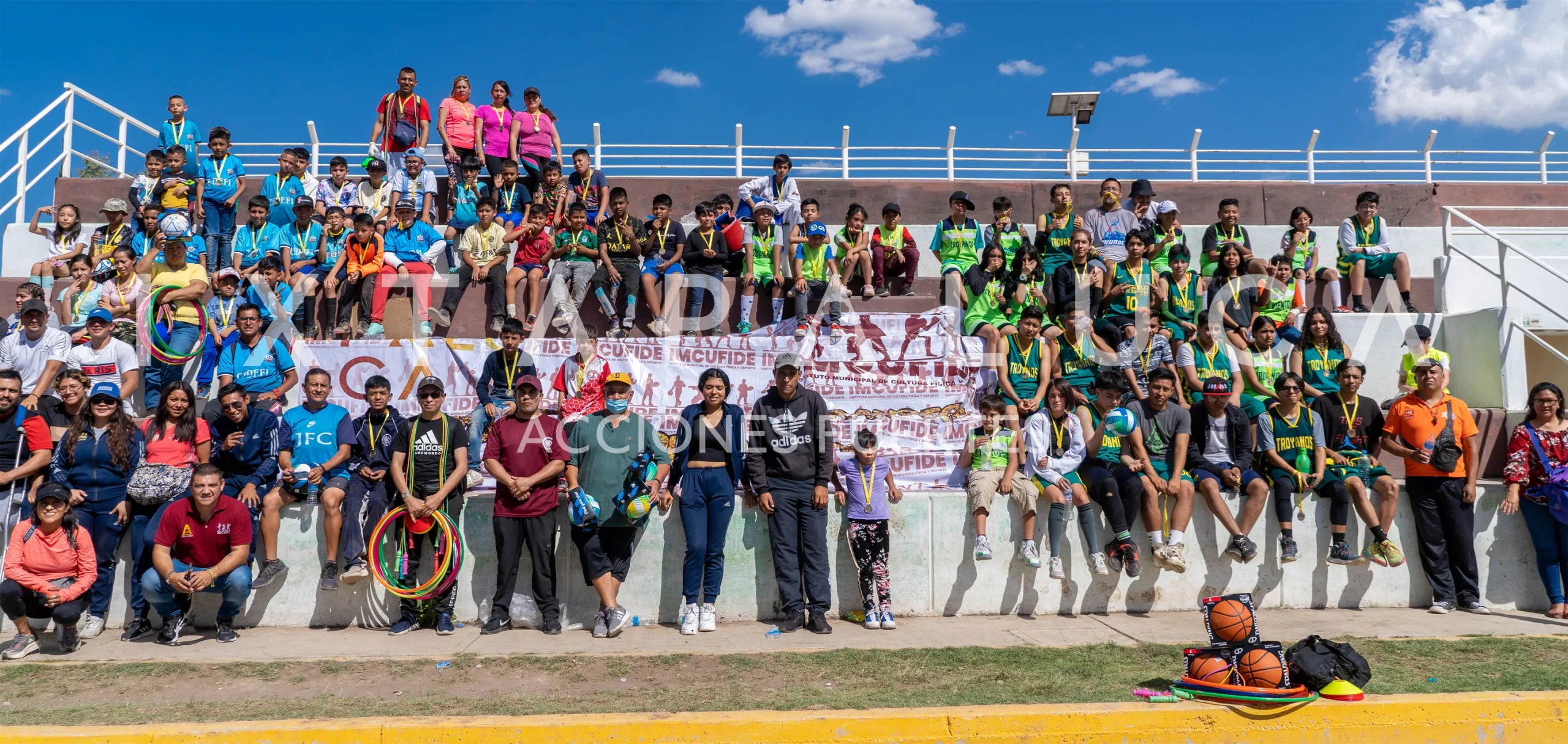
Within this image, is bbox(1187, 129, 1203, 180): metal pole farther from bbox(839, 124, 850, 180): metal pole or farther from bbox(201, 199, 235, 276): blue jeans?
bbox(201, 199, 235, 276): blue jeans

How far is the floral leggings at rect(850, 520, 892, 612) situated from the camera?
7.36 m

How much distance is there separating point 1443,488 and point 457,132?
11.8 m

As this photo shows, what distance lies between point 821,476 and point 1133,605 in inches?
118

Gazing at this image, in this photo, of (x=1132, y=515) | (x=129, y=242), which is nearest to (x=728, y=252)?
(x=1132, y=515)

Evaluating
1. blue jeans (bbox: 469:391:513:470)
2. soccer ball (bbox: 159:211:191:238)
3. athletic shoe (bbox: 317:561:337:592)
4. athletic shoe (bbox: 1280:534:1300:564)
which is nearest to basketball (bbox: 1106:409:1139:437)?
athletic shoe (bbox: 1280:534:1300:564)

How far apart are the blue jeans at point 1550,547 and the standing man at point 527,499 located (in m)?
8.10

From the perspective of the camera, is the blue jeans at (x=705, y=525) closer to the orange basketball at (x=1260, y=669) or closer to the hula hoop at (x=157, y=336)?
the orange basketball at (x=1260, y=669)

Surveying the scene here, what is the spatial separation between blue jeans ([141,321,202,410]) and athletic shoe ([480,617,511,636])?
15.8 feet


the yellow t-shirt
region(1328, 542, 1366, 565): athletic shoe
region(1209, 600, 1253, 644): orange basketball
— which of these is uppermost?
the yellow t-shirt

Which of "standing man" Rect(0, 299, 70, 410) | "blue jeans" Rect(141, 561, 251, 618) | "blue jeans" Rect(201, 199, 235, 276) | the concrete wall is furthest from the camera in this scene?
"blue jeans" Rect(201, 199, 235, 276)

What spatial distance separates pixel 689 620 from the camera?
716 centimetres

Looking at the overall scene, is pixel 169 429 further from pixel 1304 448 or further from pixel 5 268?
pixel 1304 448

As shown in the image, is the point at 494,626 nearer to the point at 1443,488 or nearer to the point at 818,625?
the point at 818,625

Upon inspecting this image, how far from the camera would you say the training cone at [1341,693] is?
4.87 metres
